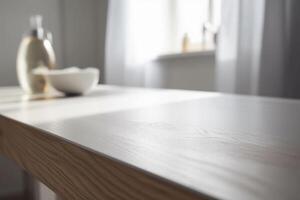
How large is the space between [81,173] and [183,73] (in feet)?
5.77

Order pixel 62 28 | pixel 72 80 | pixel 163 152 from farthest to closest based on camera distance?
1. pixel 62 28
2. pixel 72 80
3. pixel 163 152

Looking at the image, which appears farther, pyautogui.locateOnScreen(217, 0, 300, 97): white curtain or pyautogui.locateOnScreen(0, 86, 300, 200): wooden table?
pyautogui.locateOnScreen(217, 0, 300, 97): white curtain

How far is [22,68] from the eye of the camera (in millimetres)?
1311

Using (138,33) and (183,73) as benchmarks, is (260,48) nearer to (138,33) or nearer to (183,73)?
(183,73)

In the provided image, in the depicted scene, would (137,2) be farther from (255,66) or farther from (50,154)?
(50,154)

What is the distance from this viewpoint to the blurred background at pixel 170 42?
1.32m

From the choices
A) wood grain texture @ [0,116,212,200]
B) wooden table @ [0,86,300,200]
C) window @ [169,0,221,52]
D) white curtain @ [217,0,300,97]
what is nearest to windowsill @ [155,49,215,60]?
window @ [169,0,221,52]

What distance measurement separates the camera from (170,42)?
232cm

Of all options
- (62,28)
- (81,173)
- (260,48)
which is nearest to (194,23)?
Answer: (260,48)

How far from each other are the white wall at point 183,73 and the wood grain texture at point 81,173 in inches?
55.4

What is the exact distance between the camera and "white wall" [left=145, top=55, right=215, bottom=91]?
190 cm

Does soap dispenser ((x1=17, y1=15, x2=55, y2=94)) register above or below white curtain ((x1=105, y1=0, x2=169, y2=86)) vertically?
below

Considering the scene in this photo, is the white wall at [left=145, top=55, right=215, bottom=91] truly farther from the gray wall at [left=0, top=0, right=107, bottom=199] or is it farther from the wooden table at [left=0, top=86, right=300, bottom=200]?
the wooden table at [left=0, top=86, right=300, bottom=200]

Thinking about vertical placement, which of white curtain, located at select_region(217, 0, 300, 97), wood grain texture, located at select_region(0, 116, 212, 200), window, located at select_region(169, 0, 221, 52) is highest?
window, located at select_region(169, 0, 221, 52)
